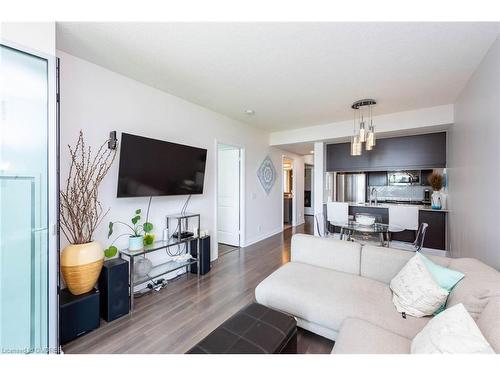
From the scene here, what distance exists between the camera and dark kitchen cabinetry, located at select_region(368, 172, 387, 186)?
4875 mm

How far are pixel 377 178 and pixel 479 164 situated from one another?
2.83 m

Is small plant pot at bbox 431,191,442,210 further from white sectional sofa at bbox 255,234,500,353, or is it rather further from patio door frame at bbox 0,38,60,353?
patio door frame at bbox 0,38,60,353

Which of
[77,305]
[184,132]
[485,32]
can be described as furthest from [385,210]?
[77,305]

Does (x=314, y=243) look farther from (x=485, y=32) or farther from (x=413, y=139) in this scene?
(x=413, y=139)

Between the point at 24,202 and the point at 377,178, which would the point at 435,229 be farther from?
the point at 24,202

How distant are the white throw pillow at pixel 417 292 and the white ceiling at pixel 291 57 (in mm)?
1829

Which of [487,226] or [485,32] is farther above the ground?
[485,32]

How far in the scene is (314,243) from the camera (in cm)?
240

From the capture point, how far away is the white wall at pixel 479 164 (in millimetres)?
1805

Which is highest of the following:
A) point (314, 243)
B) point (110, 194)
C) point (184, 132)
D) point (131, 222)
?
point (184, 132)

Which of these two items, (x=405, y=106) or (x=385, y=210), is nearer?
(x=405, y=106)

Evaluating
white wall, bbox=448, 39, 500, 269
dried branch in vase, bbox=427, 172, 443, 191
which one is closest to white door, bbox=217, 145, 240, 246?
white wall, bbox=448, 39, 500, 269
